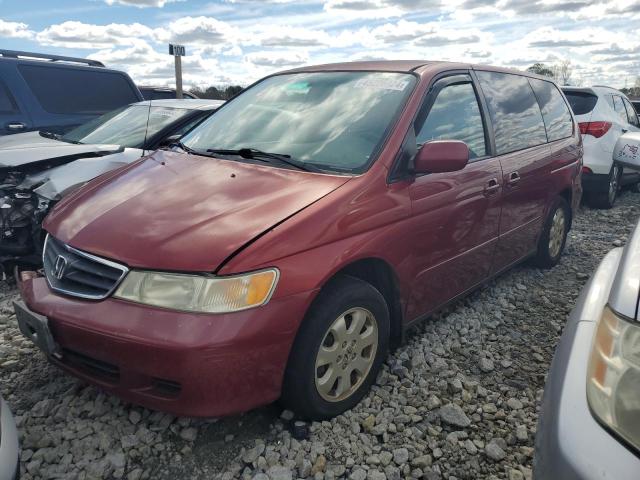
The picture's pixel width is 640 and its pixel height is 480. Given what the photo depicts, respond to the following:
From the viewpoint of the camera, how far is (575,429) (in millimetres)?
1289

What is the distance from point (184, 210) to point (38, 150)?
99.1 inches

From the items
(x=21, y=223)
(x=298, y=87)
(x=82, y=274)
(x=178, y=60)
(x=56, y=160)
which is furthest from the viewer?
(x=178, y=60)

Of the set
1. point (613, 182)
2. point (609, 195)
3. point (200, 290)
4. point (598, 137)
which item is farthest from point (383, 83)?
point (613, 182)

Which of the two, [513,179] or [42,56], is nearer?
[513,179]

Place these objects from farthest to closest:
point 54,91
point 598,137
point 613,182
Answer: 1. point 613,182
2. point 598,137
3. point 54,91

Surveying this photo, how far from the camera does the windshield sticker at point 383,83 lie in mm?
2893

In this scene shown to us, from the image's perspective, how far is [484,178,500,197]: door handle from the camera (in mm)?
3186

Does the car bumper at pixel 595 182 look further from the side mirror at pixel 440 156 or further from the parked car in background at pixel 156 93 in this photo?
the parked car in background at pixel 156 93

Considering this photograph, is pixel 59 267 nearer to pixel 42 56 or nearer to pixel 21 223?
pixel 21 223

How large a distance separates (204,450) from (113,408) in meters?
0.56

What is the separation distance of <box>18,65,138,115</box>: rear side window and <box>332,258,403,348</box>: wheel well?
486 centimetres

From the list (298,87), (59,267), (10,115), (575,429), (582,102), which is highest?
(298,87)

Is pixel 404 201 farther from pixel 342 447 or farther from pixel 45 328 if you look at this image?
pixel 45 328

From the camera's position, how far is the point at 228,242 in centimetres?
204
